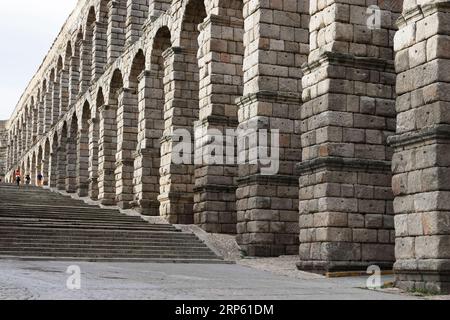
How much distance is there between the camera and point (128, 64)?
90.8 feet

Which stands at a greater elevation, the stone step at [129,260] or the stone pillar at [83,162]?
the stone pillar at [83,162]

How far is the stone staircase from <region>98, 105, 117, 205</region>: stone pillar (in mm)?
8251

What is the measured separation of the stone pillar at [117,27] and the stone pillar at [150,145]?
7348 mm

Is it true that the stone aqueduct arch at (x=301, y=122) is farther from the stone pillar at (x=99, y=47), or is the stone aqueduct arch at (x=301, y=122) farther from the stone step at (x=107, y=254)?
the stone pillar at (x=99, y=47)

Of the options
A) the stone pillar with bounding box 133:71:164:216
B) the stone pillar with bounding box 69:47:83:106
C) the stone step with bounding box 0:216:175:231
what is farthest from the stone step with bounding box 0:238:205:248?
the stone pillar with bounding box 69:47:83:106

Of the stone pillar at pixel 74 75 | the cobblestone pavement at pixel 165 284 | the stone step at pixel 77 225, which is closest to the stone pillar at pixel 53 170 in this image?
the stone pillar at pixel 74 75

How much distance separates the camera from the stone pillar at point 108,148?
30234mm

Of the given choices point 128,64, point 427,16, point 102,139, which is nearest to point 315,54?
point 427,16

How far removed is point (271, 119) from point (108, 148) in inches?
573

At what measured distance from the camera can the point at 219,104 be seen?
19766 millimetres

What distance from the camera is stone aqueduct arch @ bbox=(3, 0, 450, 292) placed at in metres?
11.2

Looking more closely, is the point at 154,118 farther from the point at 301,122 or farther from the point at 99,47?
the point at 99,47

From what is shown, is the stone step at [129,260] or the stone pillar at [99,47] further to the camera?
the stone pillar at [99,47]
